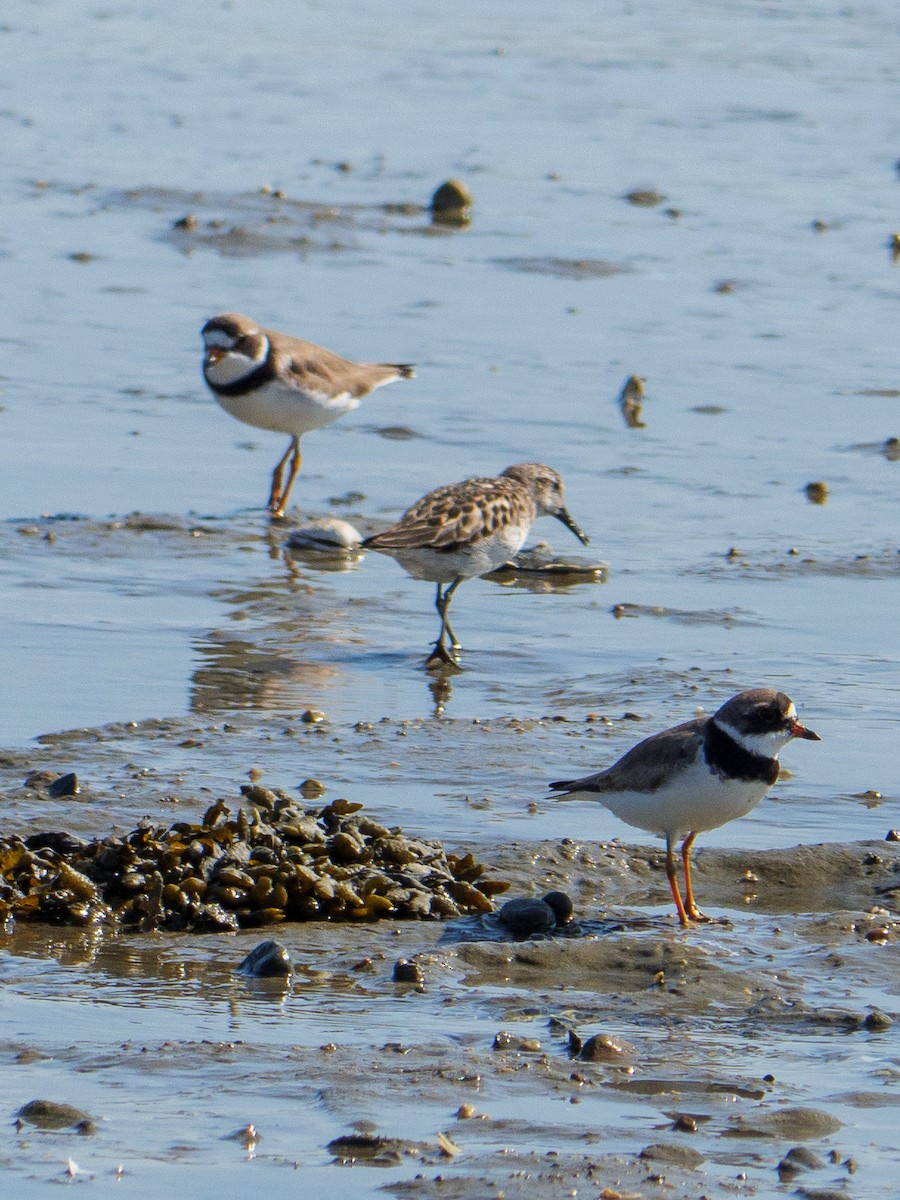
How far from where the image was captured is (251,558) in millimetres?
9953

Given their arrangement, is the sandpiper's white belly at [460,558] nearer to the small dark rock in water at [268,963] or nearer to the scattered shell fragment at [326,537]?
the scattered shell fragment at [326,537]

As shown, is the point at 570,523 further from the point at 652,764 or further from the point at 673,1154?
the point at 673,1154

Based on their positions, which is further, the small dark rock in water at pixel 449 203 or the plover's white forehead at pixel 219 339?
the small dark rock in water at pixel 449 203

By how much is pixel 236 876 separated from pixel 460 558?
121 inches

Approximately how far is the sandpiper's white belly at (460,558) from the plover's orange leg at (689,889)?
8.79 feet

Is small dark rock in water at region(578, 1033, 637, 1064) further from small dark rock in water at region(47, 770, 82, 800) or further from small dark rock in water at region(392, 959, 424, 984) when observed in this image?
small dark rock in water at region(47, 770, 82, 800)

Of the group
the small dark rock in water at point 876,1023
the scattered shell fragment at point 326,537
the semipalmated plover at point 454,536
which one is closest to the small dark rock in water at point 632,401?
the scattered shell fragment at point 326,537

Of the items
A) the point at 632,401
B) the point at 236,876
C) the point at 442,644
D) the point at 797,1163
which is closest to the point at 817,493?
the point at 632,401

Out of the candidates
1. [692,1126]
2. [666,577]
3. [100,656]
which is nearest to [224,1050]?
[692,1126]

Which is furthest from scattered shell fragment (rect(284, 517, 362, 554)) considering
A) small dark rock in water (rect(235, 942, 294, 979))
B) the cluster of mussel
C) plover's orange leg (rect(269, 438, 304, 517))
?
small dark rock in water (rect(235, 942, 294, 979))

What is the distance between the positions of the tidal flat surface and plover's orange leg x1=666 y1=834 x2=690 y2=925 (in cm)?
8

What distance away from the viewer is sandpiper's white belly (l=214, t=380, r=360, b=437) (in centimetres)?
1123

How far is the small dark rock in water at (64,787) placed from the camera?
659 centimetres

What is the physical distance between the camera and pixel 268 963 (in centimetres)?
531
